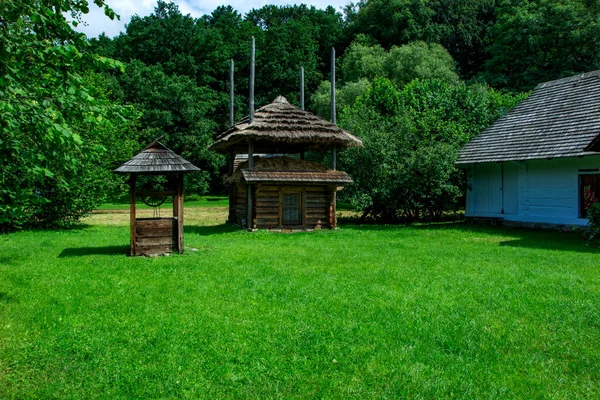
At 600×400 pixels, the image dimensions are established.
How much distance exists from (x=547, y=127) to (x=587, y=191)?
3649 millimetres

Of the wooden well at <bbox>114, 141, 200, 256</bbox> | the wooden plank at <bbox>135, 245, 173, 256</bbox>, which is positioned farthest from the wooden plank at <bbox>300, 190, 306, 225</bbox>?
the wooden plank at <bbox>135, 245, 173, 256</bbox>

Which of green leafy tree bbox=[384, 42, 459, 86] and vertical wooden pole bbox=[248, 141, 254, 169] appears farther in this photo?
green leafy tree bbox=[384, 42, 459, 86]

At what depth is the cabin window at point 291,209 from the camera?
19.0 meters

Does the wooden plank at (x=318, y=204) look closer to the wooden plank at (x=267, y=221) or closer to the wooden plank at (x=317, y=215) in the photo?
the wooden plank at (x=317, y=215)

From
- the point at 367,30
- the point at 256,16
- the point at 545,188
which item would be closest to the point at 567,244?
the point at 545,188

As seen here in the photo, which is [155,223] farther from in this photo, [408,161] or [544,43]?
[544,43]

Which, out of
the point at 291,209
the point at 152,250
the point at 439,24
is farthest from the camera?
the point at 439,24

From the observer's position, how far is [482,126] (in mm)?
25812

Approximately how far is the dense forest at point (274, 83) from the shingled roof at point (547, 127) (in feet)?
5.77

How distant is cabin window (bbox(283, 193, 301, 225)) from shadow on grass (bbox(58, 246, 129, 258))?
6705 millimetres

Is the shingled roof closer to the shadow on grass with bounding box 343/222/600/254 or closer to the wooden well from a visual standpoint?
the shadow on grass with bounding box 343/222/600/254

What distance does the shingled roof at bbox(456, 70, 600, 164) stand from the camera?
17.9 metres

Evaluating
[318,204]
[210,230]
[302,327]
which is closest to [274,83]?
[318,204]

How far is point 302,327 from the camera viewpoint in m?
6.24
